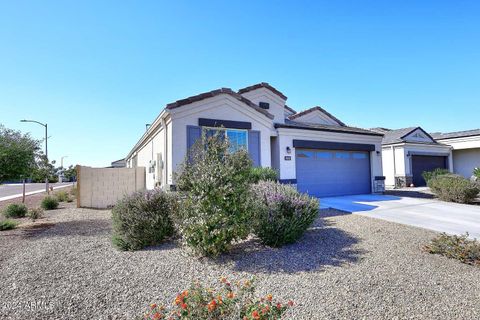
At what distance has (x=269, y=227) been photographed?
531cm

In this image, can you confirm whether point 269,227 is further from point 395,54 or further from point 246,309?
point 395,54

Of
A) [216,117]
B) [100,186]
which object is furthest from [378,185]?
[100,186]

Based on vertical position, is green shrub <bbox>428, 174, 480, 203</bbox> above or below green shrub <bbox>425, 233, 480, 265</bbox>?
above

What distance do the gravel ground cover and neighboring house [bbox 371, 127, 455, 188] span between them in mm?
16176

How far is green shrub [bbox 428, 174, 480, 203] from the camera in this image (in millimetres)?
11188

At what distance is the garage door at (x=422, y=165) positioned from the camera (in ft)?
68.2

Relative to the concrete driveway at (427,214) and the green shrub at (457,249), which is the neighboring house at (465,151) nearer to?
the concrete driveway at (427,214)

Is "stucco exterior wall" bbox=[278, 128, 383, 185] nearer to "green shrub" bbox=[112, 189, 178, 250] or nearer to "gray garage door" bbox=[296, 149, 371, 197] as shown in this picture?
"gray garage door" bbox=[296, 149, 371, 197]

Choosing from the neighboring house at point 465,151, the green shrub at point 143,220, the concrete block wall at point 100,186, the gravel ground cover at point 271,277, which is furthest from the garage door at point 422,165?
the green shrub at point 143,220

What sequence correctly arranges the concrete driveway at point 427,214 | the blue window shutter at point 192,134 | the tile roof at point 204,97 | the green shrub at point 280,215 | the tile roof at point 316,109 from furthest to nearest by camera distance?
the tile roof at point 316,109 < the blue window shutter at point 192,134 < the tile roof at point 204,97 < the concrete driveway at point 427,214 < the green shrub at point 280,215

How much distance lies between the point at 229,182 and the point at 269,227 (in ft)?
4.41

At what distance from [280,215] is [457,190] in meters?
10.3

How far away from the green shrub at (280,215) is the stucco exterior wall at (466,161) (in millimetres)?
24199

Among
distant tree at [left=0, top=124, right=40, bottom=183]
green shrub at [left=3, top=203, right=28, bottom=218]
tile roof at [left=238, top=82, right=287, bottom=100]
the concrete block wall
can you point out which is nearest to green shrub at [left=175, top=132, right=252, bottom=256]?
distant tree at [left=0, top=124, right=40, bottom=183]
